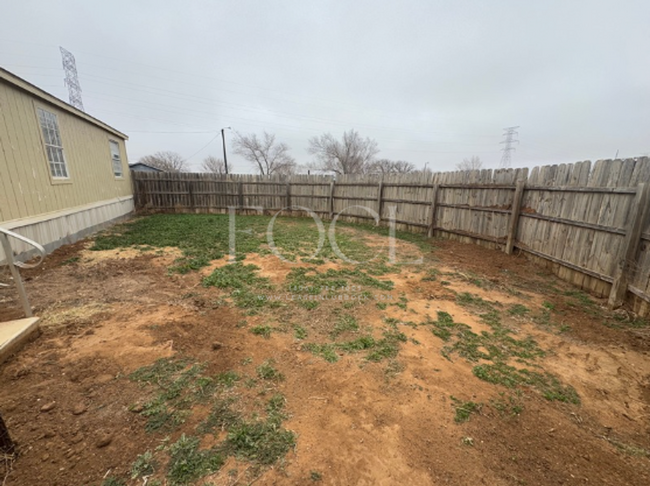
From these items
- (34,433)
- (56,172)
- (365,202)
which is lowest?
(34,433)

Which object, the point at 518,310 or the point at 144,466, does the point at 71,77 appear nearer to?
the point at 144,466

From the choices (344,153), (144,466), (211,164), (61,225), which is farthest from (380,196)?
(211,164)

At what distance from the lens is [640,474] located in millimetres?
1626

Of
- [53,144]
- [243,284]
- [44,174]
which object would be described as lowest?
[243,284]

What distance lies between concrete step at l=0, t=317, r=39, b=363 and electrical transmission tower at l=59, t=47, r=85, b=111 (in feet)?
84.7

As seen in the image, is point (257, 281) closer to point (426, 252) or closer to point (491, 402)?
point (491, 402)

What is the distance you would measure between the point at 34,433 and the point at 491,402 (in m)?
3.26

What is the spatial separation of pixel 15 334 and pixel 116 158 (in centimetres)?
1056

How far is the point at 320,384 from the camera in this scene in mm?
2303

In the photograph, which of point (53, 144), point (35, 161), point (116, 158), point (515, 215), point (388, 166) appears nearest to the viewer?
point (35, 161)

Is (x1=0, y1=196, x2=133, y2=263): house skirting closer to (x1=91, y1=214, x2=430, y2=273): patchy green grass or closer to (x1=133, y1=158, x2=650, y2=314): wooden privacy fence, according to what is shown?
(x1=91, y1=214, x2=430, y2=273): patchy green grass

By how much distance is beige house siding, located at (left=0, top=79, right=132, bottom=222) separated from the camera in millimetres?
4809

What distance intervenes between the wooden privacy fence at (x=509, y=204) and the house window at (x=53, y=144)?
585cm

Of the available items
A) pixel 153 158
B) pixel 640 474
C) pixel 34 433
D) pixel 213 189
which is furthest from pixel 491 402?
pixel 153 158
